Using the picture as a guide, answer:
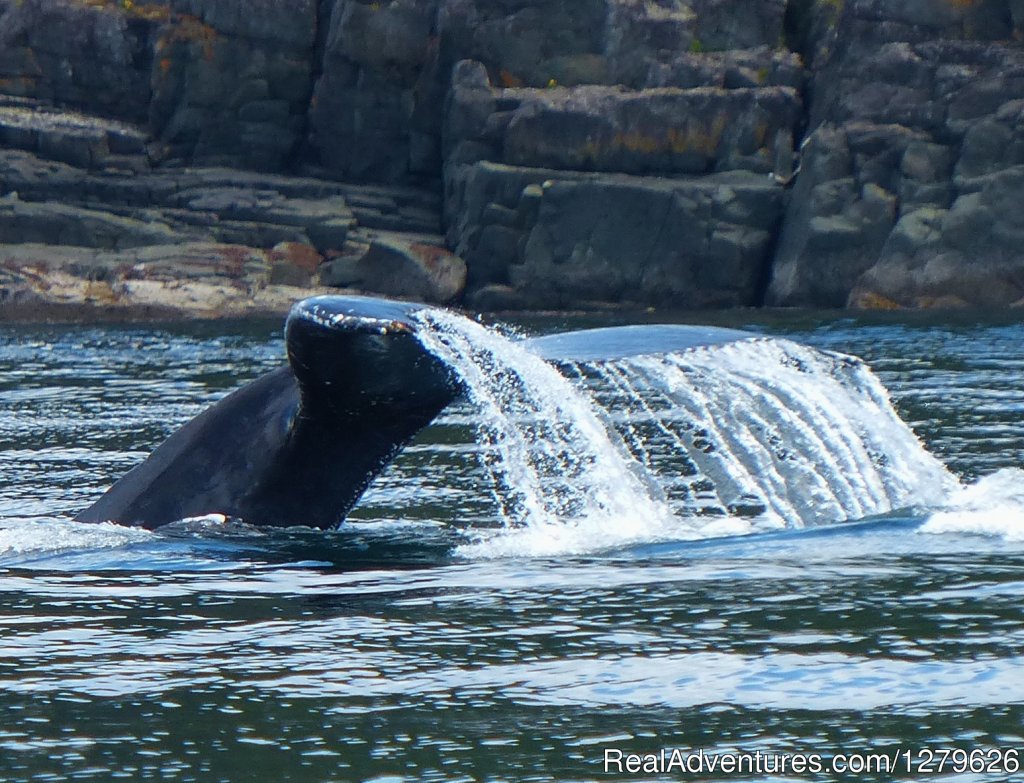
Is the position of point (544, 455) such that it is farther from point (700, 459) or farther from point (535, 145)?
point (535, 145)

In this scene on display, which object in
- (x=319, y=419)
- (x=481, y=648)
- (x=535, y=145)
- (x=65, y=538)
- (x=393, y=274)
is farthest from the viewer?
(x=535, y=145)

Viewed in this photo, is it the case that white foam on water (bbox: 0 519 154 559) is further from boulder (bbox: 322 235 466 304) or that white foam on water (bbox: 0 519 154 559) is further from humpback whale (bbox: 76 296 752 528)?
boulder (bbox: 322 235 466 304)

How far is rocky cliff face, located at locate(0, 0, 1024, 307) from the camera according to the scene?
42688 mm

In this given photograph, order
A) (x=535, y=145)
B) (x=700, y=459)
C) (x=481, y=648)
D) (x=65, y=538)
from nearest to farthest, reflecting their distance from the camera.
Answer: (x=481, y=648) → (x=65, y=538) → (x=700, y=459) → (x=535, y=145)

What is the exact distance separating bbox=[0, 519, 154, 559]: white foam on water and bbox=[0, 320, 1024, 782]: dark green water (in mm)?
24

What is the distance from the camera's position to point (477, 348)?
6754 mm

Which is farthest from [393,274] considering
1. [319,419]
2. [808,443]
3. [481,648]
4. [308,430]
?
[481,648]

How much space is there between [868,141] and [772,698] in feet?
130

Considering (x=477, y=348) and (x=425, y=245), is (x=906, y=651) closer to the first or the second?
(x=477, y=348)

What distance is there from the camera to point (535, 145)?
149 feet

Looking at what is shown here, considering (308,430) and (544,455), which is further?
(544,455)

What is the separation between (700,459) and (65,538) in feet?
20.5

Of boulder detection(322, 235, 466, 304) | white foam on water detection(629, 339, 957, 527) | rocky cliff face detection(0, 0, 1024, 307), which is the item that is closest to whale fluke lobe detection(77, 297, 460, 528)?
white foam on water detection(629, 339, 957, 527)

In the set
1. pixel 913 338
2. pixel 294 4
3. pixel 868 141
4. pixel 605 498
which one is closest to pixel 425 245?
pixel 294 4
